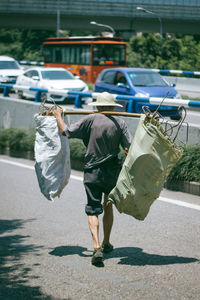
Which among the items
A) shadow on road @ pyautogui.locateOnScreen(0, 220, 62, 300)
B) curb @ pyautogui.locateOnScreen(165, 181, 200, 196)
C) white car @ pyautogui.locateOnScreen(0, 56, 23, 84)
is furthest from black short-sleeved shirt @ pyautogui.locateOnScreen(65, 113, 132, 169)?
white car @ pyautogui.locateOnScreen(0, 56, 23, 84)

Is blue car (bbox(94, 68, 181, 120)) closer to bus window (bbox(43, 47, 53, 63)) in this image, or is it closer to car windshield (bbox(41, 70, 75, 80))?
car windshield (bbox(41, 70, 75, 80))

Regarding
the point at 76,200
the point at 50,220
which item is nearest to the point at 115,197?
the point at 50,220

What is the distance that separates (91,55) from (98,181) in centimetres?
3047

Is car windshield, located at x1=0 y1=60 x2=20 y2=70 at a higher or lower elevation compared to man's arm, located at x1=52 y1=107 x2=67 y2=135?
lower

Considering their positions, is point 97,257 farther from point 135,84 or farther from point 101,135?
point 135,84

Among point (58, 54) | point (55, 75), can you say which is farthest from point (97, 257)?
point (58, 54)

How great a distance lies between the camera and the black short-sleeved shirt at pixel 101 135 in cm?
593

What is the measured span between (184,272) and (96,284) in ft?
2.84

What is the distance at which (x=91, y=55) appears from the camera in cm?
3581

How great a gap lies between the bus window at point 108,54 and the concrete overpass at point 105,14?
21420 millimetres

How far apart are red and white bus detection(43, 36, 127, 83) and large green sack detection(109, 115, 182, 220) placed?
30.1 meters

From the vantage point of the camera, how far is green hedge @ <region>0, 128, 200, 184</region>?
9132 millimetres

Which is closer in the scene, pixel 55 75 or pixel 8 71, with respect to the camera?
pixel 55 75

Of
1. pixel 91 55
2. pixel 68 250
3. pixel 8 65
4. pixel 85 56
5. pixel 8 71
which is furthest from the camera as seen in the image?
pixel 85 56
